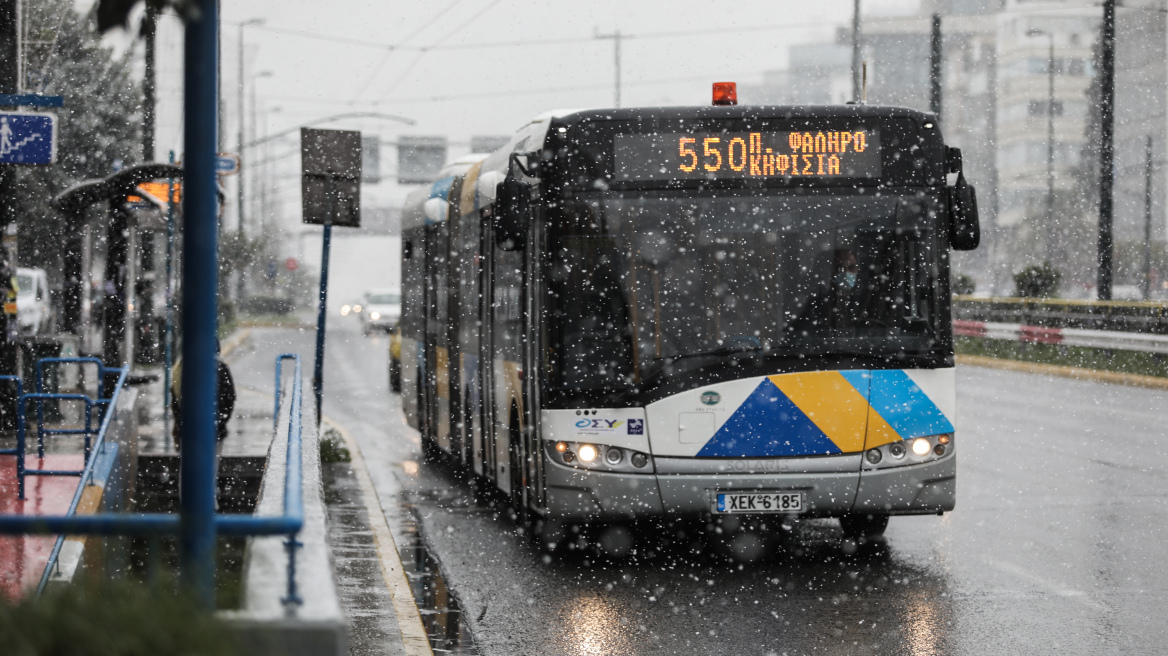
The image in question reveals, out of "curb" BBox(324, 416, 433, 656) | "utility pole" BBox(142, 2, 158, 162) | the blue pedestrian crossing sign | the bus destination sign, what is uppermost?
"utility pole" BBox(142, 2, 158, 162)

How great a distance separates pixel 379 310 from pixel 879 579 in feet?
149

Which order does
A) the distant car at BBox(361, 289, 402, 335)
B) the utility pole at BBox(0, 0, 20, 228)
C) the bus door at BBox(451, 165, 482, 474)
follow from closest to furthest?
the bus door at BBox(451, 165, 482, 474)
the utility pole at BBox(0, 0, 20, 228)
the distant car at BBox(361, 289, 402, 335)

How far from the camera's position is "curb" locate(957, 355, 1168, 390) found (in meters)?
25.1

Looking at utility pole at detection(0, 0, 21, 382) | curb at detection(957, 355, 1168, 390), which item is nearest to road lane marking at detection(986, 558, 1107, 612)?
utility pole at detection(0, 0, 21, 382)

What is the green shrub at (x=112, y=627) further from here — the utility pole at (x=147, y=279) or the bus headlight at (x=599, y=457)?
the utility pole at (x=147, y=279)

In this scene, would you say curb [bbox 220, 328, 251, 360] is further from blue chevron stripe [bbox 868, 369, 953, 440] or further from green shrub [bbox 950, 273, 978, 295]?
blue chevron stripe [bbox 868, 369, 953, 440]

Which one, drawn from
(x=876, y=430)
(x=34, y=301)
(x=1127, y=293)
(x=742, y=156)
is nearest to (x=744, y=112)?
(x=742, y=156)

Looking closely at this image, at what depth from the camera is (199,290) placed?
3.78 m

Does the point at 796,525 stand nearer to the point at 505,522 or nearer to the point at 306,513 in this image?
the point at 505,522

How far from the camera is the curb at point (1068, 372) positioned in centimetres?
2508

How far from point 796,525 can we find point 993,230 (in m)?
85.7

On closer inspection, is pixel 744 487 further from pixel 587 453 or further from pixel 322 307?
pixel 322 307

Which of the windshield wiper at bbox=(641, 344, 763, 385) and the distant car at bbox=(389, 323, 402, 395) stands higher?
the windshield wiper at bbox=(641, 344, 763, 385)

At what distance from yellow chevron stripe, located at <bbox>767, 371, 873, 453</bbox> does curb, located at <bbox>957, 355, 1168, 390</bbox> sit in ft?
55.0
